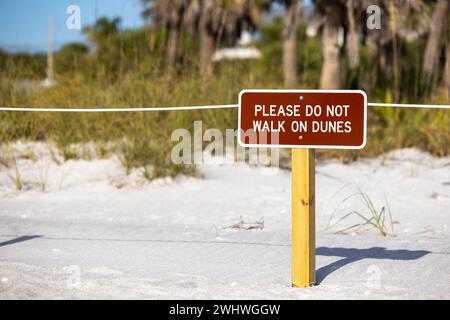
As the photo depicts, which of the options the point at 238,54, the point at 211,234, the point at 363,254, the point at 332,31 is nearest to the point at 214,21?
the point at 238,54

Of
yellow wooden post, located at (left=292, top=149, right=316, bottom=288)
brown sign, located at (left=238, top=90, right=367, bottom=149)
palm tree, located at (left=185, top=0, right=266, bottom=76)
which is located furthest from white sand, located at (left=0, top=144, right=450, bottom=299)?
palm tree, located at (left=185, top=0, right=266, bottom=76)

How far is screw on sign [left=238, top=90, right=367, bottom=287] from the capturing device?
4.45 meters

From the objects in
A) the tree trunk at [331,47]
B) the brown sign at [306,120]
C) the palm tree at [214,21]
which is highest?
the palm tree at [214,21]

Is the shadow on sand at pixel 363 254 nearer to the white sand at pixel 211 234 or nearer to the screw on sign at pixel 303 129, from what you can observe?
the white sand at pixel 211 234

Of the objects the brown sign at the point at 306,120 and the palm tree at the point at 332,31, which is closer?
the brown sign at the point at 306,120

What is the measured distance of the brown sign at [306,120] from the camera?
444 centimetres

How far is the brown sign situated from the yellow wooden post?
9 centimetres

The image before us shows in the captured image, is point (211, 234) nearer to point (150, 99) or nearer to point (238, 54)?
point (150, 99)

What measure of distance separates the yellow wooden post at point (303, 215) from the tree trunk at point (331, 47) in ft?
30.0

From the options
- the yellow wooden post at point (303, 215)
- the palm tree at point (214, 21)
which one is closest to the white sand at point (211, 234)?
the yellow wooden post at point (303, 215)

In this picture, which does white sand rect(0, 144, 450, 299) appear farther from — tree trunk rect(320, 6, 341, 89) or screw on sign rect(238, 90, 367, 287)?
tree trunk rect(320, 6, 341, 89)

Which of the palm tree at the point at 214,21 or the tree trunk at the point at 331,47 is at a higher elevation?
the palm tree at the point at 214,21

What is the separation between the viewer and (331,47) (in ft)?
46.2

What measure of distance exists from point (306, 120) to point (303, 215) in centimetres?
52
